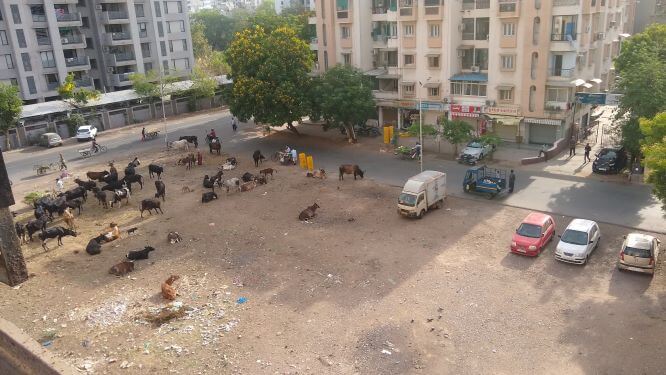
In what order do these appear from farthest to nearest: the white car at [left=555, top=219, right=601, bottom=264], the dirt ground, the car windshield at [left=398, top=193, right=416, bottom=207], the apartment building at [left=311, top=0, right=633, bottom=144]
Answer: the apartment building at [left=311, top=0, right=633, bottom=144] → the car windshield at [left=398, top=193, right=416, bottom=207] → the white car at [left=555, top=219, right=601, bottom=264] → the dirt ground

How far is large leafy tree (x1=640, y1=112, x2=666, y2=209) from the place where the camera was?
20816mm

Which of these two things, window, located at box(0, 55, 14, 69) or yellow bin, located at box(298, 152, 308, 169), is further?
window, located at box(0, 55, 14, 69)

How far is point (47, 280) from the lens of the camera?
24.1m

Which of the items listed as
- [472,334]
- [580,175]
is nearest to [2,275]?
[472,334]

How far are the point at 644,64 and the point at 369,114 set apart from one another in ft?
67.5

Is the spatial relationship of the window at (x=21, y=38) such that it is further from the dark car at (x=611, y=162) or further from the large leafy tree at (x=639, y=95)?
the large leafy tree at (x=639, y=95)

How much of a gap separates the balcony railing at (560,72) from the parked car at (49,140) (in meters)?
44.7

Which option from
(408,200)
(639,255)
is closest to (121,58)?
(408,200)

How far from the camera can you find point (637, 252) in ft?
72.0

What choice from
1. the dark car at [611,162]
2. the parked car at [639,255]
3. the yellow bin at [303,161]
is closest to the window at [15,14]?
the yellow bin at [303,161]

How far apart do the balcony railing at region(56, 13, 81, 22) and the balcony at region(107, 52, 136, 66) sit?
5.78 metres

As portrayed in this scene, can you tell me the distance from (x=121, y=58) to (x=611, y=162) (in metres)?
58.2

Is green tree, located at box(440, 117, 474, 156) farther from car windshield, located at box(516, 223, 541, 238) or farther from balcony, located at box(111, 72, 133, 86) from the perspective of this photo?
balcony, located at box(111, 72, 133, 86)

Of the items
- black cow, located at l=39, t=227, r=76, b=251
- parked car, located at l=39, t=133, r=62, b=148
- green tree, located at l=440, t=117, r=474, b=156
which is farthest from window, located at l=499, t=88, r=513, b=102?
parked car, located at l=39, t=133, r=62, b=148
